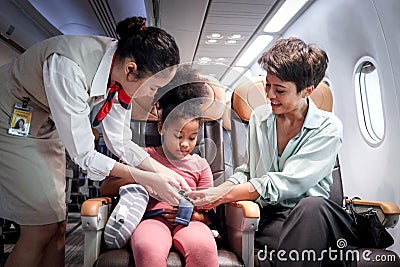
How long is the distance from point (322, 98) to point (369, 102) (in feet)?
3.23

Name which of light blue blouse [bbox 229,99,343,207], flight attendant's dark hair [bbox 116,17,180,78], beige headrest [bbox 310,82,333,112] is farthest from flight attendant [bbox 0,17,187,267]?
beige headrest [bbox 310,82,333,112]

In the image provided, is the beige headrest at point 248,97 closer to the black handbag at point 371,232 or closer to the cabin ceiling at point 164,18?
the black handbag at point 371,232

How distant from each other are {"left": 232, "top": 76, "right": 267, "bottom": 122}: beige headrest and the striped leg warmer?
58cm

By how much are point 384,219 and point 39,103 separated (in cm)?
143

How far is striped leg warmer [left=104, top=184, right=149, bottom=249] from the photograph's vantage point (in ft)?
4.57

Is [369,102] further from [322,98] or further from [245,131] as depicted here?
[245,131]

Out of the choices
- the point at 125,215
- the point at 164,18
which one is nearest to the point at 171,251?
the point at 125,215

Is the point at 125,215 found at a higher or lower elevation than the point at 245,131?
lower

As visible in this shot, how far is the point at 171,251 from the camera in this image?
4.53ft

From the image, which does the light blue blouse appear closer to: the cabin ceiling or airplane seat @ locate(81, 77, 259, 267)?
airplane seat @ locate(81, 77, 259, 267)

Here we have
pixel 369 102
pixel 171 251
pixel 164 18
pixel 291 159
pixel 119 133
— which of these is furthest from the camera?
pixel 164 18

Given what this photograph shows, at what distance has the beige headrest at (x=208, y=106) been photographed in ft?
4.92

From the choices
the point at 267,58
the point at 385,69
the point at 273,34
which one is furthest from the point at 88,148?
the point at 273,34

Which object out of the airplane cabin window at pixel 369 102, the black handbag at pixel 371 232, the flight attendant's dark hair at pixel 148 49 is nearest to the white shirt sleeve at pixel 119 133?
the flight attendant's dark hair at pixel 148 49
